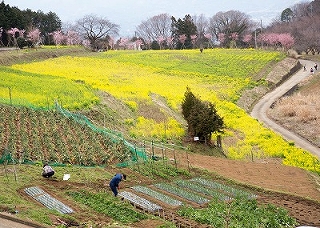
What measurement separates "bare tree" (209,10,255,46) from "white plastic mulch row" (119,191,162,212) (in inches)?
3493

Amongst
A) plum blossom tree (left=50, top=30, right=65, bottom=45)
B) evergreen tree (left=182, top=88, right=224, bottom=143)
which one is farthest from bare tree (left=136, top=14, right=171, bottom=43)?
evergreen tree (left=182, top=88, right=224, bottom=143)

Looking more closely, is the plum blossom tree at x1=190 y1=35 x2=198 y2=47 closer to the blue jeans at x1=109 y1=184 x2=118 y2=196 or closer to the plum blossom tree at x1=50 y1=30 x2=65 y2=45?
the plum blossom tree at x1=50 y1=30 x2=65 y2=45

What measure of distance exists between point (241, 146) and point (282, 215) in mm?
15614

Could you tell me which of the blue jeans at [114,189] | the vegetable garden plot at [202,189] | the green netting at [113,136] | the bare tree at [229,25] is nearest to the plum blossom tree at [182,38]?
the bare tree at [229,25]

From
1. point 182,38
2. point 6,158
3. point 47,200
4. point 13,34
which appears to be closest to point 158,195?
point 47,200

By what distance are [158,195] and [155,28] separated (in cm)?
10758

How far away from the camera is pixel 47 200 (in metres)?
14.3

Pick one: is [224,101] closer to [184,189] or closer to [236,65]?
[236,65]

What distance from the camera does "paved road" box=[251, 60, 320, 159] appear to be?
105 ft

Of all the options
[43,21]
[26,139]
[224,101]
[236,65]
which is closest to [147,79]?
[224,101]

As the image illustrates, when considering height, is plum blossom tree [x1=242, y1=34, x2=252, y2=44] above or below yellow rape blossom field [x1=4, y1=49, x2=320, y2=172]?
above

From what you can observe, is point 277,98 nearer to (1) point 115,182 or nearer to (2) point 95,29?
(1) point 115,182

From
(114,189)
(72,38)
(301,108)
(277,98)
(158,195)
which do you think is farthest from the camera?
(72,38)

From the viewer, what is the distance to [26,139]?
68.0 ft
